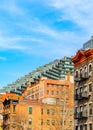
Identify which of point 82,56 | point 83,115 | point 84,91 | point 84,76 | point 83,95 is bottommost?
point 83,115

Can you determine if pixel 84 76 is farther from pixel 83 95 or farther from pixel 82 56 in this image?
pixel 82 56

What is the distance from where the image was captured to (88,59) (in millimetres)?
70750

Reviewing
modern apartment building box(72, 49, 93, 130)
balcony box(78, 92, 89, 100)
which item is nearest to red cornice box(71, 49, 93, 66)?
modern apartment building box(72, 49, 93, 130)

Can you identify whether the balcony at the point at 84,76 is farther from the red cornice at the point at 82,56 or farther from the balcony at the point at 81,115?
the balcony at the point at 81,115

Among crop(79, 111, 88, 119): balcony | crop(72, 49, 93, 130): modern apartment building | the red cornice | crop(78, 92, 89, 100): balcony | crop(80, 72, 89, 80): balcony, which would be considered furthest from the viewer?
the red cornice

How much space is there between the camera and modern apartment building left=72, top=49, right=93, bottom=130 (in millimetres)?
67750

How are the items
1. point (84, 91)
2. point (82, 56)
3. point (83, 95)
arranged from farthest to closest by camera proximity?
point (82, 56), point (84, 91), point (83, 95)

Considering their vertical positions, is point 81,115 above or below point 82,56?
below

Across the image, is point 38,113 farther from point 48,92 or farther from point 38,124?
point 48,92

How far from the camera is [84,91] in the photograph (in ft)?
229

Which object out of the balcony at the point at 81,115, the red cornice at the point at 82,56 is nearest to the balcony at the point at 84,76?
the red cornice at the point at 82,56

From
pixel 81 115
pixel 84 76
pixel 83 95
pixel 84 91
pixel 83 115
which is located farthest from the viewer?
pixel 84 76

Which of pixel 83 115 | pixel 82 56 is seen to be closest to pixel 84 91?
pixel 83 115

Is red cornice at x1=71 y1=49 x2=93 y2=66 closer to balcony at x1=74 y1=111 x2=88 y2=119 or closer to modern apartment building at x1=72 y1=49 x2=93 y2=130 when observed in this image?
modern apartment building at x1=72 y1=49 x2=93 y2=130
